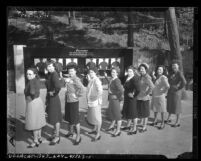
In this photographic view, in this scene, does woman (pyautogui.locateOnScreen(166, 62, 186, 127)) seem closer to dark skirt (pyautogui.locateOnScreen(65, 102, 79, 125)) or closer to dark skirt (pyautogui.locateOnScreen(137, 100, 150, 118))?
dark skirt (pyautogui.locateOnScreen(137, 100, 150, 118))

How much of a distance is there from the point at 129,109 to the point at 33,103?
105 centimetres

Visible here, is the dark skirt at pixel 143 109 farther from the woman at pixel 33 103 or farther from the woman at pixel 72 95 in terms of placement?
the woman at pixel 33 103

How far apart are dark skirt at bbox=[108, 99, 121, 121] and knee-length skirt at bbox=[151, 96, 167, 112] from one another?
1.29ft

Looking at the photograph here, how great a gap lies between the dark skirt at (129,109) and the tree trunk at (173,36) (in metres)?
0.66

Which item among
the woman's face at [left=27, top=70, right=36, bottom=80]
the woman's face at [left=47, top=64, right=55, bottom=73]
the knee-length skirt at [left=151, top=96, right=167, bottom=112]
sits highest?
the woman's face at [left=47, top=64, right=55, bottom=73]

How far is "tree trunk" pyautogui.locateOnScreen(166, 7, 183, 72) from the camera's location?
9.61 feet

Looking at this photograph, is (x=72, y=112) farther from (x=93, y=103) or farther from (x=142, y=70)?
(x=142, y=70)

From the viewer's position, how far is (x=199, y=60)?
9.70 feet

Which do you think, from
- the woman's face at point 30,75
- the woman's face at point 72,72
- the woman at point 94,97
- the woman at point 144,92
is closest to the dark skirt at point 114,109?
the woman at point 94,97

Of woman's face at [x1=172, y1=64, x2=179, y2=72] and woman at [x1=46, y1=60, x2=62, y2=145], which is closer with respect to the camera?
woman at [x1=46, y1=60, x2=62, y2=145]

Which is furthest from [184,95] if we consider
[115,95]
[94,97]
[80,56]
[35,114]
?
[35,114]

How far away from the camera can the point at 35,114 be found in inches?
114

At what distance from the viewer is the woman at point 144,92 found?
116 inches

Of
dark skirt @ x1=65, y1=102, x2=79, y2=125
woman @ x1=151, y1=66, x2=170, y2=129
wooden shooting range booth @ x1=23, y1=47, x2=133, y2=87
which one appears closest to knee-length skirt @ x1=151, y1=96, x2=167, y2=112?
woman @ x1=151, y1=66, x2=170, y2=129
